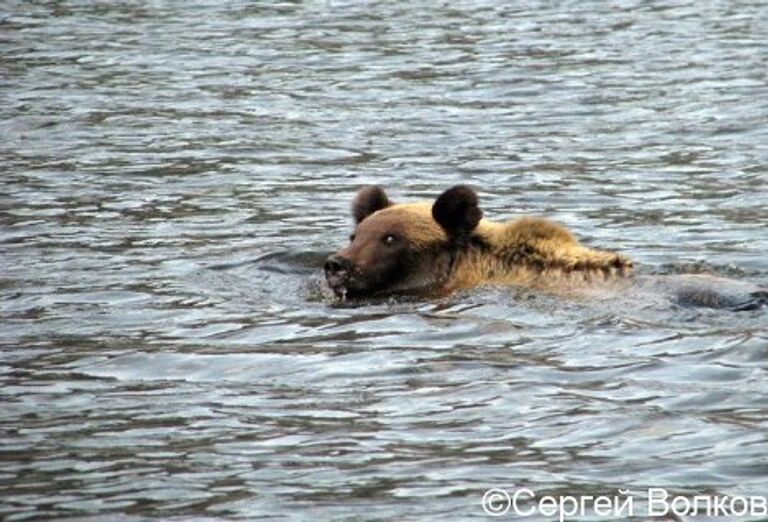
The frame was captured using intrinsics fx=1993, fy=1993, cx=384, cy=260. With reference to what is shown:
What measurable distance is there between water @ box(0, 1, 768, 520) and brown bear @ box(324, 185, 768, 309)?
1.05ft

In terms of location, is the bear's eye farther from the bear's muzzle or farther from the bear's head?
the bear's muzzle

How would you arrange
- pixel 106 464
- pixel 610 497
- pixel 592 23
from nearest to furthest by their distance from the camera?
pixel 610 497 → pixel 106 464 → pixel 592 23

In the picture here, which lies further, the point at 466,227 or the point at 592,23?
the point at 592,23

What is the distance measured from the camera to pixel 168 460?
9.45 meters

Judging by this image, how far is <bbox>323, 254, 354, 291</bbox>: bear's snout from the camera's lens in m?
13.8

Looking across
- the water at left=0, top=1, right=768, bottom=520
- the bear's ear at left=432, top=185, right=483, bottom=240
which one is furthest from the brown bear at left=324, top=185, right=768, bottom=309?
the water at left=0, top=1, right=768, bottom=520

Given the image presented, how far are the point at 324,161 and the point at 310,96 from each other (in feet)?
13.6

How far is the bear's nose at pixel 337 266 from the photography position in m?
13.8

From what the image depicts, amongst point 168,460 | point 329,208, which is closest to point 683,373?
point 168,460

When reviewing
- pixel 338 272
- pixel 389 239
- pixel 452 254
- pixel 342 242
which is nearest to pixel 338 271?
pixel 338 272

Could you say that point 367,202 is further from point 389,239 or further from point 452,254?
point 452,254

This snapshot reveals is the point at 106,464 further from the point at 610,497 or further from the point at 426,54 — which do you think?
the point at 426,54

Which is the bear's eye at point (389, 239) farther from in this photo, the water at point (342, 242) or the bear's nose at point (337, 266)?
the water at point (342, 242)

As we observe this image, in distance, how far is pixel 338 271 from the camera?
1382cm
